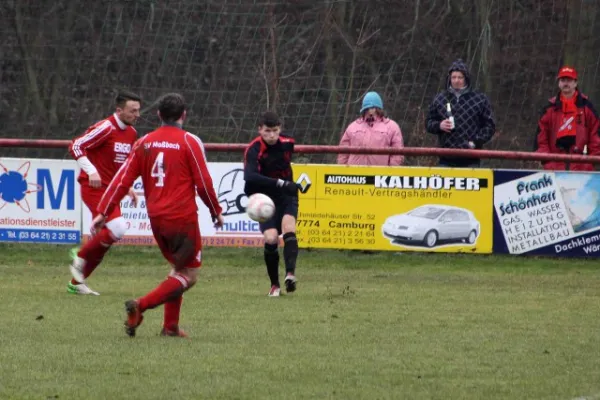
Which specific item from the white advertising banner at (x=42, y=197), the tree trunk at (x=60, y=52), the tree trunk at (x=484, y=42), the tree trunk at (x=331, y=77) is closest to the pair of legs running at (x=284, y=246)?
the white advertising banner at (x=42, y=197)

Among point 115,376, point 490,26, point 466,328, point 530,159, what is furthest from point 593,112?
point 115,376

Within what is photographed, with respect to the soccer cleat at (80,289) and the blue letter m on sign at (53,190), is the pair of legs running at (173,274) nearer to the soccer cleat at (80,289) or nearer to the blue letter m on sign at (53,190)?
the soccer cleat at (80,289)

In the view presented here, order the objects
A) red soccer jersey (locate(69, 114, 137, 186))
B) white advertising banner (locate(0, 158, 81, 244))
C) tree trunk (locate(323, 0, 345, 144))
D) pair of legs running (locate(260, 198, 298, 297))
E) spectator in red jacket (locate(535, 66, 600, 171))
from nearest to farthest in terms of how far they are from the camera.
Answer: pair of legs running (locate(260, 198, 298, 297)) → red soccer jersey (locate(69, 114, 137, 186)) → spectator in red jacket (locate(535, 66, 600, 171)) → white advertising banner (locate(0, 158, 81, 244)) → tree trunk (locate(323, 0, 345, 144))

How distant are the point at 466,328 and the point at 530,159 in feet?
19.9

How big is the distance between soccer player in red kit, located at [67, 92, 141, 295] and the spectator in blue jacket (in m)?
4.39

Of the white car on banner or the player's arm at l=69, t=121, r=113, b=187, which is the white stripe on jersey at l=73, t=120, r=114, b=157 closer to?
the player's arm at l=69, t=121, r=113, b=187

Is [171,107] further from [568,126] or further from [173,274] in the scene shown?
[568,126]

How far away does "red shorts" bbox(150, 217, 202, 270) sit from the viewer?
9102 mm

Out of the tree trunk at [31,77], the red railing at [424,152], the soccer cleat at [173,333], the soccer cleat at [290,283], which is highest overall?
the tree trunk at [31,77]

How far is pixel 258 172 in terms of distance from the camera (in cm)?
1235

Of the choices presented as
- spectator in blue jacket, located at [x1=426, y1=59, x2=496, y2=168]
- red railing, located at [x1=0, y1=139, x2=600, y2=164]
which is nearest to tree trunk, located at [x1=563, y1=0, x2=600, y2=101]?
red railing, located at [x1=0, y1=139, x2=600, y2=164]

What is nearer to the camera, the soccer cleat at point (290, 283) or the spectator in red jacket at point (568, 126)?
the soccer cleat at point (290, 283)

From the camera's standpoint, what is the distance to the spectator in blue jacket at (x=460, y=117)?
15.5m

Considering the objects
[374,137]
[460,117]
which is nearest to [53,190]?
[374,137]
